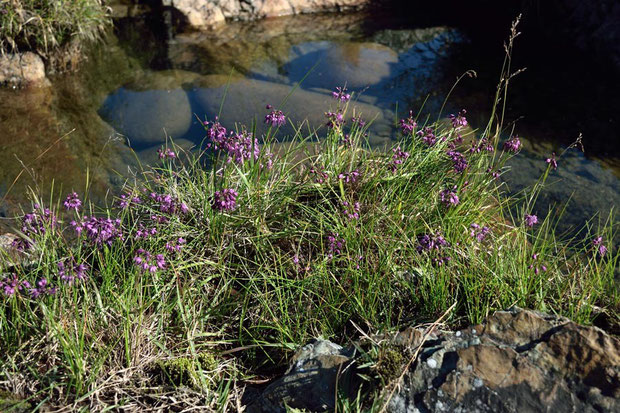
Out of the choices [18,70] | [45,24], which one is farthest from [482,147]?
[18,70]

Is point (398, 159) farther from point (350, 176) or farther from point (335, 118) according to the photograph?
point (335, 118)

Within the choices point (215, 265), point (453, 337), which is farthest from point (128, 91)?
point (453, 337)

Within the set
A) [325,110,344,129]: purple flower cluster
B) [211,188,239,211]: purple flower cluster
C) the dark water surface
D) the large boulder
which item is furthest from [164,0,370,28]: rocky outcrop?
[211,188,239,211]: purple flower cluster

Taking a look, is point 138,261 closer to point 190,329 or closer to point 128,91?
point 190,329

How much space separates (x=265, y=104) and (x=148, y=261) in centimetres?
436

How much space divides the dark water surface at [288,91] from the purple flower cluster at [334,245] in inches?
82.7

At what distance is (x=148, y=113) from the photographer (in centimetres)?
699

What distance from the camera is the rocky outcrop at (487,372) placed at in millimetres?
2352

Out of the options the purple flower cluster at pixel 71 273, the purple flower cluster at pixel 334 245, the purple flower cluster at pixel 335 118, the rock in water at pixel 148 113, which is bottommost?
the rock in water at pixel 148 113

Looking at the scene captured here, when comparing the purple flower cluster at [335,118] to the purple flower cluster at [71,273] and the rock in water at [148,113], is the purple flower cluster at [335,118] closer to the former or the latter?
the purple flower cluster at [71,273]

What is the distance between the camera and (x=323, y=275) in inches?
130

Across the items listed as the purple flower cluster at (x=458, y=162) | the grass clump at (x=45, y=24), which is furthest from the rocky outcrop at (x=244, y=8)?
the purple flower cluster at (x=458, y=162)

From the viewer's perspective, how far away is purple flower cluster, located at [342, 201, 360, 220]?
3607 millimetres

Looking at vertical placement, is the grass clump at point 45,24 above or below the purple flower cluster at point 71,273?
above
